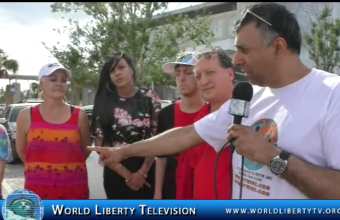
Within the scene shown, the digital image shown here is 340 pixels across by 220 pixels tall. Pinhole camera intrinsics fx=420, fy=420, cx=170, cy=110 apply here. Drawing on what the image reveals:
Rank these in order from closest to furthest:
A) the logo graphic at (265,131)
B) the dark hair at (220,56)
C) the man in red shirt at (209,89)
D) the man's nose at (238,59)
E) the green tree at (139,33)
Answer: the logo graphic at (265,131) < the man's nose at (238,59) < the man in red shirt at (209,89) < the dark hair at (220,56) < the green tree at (139,33)

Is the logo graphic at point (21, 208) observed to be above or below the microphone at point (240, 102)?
below

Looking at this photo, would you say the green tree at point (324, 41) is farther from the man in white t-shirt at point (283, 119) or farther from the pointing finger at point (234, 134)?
the pointing finger at point (234, 134)

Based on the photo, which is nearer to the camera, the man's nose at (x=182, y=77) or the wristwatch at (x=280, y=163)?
Answer: the wristwatch at (x=280, y=163)

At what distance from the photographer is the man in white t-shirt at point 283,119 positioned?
5.07 ft

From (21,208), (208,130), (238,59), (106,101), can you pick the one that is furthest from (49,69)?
(238,59)

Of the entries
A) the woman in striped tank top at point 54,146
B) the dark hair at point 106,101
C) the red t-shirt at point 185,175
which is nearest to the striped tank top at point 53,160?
the woman in striped tank top at point 54,146

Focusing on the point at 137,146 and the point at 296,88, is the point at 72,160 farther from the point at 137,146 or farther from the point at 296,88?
the point at 296,88

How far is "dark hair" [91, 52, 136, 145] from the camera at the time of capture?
312 centimetres

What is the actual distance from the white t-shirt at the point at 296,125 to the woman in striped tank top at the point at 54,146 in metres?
1.46

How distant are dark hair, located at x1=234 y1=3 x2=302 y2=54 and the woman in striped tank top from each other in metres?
1.64

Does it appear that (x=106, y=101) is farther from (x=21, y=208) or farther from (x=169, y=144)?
(x=21, y=208)

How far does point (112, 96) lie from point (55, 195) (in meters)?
0.84

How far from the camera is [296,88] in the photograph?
1.68 meters

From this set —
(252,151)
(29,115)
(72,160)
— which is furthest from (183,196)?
(29,115)
